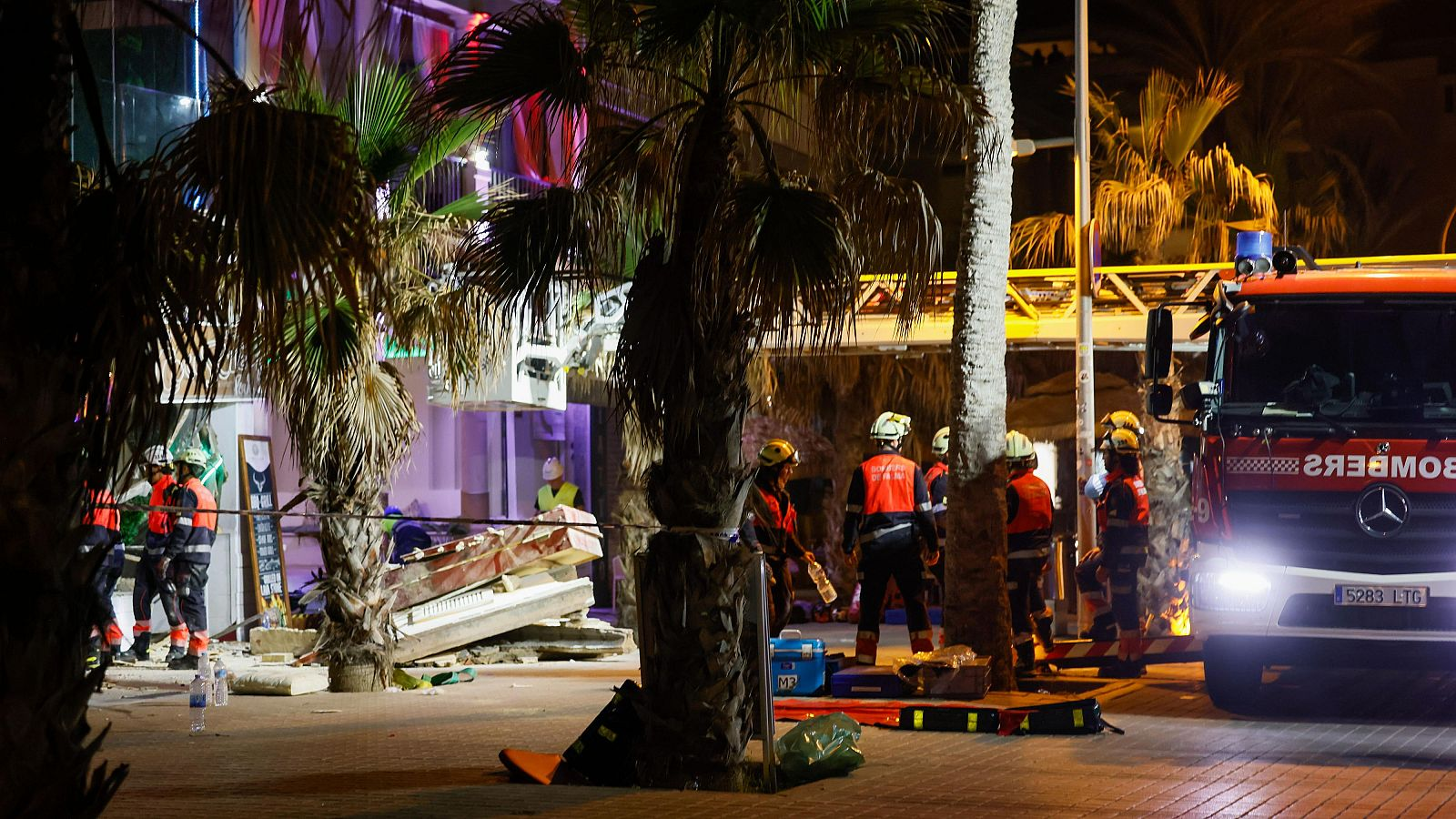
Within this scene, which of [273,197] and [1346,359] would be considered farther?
[1346,359]

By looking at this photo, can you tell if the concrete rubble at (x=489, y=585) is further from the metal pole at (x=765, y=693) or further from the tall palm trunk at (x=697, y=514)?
the metal pole at (x=765, y=693)

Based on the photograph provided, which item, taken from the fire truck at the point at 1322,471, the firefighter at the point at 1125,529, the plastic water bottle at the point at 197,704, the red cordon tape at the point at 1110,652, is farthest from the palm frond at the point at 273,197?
the firefighter at the point at 1125,529

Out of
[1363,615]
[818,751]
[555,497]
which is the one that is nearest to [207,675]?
[818,751]

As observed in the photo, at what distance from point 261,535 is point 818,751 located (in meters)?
12.8

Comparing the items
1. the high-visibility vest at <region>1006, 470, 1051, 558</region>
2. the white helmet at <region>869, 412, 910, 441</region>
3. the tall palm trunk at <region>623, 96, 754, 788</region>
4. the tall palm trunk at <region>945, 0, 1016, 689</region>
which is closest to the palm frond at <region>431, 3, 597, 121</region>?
the tall palm trunk at <region>623, 96, 754, 788</region>

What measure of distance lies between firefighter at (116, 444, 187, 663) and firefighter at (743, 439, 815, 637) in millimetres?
6543

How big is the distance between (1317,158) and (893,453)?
2196cm

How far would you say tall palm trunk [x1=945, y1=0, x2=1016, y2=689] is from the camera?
41.4ft

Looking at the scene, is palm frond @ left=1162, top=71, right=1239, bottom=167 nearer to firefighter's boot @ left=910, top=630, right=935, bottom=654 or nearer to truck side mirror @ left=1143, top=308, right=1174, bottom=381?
firefighter's boot @ left=910, top=630, right=935, bottom=654

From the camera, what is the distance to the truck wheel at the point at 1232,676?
1159 centimetres

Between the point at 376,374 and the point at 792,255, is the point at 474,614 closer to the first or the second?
the point at 376,374

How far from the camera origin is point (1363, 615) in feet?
35.8

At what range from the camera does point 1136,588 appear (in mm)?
15477

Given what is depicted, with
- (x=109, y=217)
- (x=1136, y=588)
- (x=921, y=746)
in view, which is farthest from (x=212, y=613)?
(x=109, y=217)
